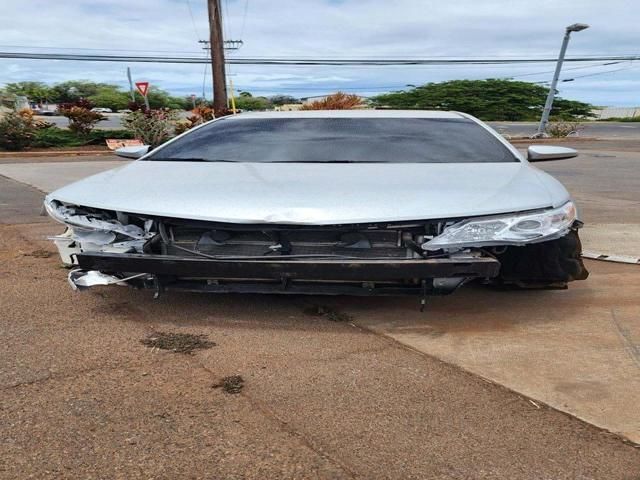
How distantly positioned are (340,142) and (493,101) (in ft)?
181

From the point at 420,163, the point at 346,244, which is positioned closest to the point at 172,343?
the point at 346,244

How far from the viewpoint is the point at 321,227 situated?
9.98 feet

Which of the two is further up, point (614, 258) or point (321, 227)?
point (321, 227)

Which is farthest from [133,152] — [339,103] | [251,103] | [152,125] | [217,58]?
[251,103]

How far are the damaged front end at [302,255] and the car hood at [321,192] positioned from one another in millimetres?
63

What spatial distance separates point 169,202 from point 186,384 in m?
1.01

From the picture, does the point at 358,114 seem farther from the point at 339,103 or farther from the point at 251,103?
the point at 251,103

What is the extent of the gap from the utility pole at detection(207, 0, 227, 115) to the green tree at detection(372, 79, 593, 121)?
34239 mm

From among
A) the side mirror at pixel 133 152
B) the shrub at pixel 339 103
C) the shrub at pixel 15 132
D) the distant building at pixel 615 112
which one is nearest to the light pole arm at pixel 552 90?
the shrub at pixel 339 103

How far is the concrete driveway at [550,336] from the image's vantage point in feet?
8.55

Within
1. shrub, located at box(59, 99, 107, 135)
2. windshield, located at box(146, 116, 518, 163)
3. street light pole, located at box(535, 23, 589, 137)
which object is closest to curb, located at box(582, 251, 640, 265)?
windshield, located at box(146, 116, 518, 163)

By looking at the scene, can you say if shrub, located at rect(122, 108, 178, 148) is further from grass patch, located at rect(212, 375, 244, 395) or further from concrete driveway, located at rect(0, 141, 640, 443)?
grass patch, located at rect(212, 375, 244, 395)

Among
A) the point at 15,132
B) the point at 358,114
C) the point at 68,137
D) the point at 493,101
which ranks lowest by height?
the point at 493,101

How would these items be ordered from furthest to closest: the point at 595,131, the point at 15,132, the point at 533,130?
1. the point at 595,131
2. the point at 533,130
3. the point at 15,132
